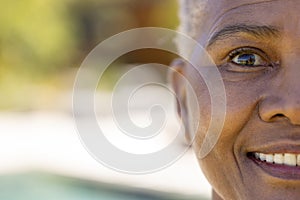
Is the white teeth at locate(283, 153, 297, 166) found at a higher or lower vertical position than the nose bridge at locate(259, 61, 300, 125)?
lower

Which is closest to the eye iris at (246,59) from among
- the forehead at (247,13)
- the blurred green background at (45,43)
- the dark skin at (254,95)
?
the dark skin at (254,95)

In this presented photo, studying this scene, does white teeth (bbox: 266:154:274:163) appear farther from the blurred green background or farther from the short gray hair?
the blurred green background

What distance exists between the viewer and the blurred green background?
Result: 13.7m

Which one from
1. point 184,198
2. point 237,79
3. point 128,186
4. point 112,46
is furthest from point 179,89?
point 112,46

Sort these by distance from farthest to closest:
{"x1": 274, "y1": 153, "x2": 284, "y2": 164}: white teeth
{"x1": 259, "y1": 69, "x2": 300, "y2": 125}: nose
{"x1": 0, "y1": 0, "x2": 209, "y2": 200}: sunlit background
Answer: {"x1": 0, "y1": 0, "x2": 209, "y2": 200}: sunlit background → {"x1": 274, "y1": 153, "x2": 284, "y2": 164}: white teeth → {"x1": 259, "y1": 69, "x2": 300, "y2": 125}: nose

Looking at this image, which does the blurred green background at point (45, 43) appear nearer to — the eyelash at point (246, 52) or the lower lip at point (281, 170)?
the eyelash at point (246, 52)

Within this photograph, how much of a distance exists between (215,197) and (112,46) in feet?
34.3

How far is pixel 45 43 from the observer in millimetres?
14227

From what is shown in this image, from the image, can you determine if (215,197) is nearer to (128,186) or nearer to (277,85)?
(277,85)

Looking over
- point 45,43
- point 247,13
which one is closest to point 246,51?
point 247,13

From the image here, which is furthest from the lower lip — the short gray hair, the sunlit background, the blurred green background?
the blurred green background

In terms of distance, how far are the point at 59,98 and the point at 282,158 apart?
1180 cm

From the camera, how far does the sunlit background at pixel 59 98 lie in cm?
782

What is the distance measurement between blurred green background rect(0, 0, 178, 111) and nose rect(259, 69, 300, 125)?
11.0 metres
